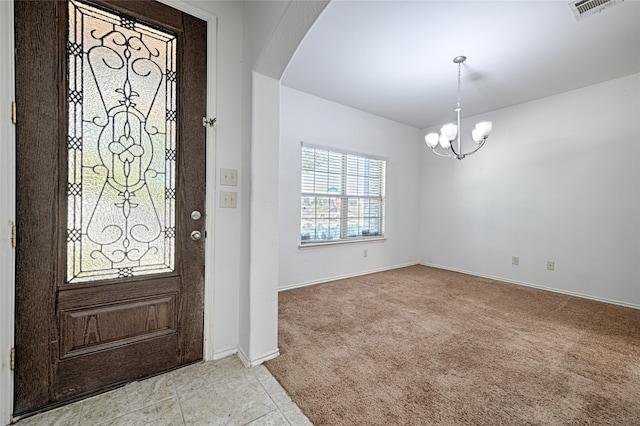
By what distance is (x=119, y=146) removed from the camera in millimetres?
1473

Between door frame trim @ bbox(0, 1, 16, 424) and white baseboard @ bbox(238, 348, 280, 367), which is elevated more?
door frame trim @ bbox(0, 1, 16, 424)

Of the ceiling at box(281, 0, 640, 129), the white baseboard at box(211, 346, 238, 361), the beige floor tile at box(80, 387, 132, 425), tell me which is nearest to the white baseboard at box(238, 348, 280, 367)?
the white baseboard at box(211, 346, 238, 361)

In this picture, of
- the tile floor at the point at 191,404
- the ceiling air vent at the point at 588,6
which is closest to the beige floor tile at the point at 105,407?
the tile floor at the point at 191,404

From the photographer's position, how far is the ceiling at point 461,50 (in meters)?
2.02

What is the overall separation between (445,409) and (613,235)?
3.52 metres

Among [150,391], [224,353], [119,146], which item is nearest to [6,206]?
[119,146]

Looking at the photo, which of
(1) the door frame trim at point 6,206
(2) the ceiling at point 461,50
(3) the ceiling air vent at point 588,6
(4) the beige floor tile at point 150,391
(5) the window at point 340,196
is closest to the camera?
(1) the door frame trim at point 6,206

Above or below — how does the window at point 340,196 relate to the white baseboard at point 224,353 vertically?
above

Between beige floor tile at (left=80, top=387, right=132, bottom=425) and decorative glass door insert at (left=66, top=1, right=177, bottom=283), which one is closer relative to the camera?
beige floor tile at (left=80, top=387, right=132, bottom=425)

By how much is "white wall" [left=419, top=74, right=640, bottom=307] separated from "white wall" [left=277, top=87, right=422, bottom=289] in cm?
74

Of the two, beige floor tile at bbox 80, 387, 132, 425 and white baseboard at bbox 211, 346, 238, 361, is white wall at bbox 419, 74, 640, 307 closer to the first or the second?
white baseboard at bbox 211, 346, 238, 361

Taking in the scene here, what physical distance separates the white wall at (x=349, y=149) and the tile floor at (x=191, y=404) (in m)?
1.87

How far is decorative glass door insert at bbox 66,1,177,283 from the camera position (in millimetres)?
1371

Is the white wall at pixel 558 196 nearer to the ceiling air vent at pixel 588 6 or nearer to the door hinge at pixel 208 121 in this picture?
the ceiling air vent at pixel 588 6
